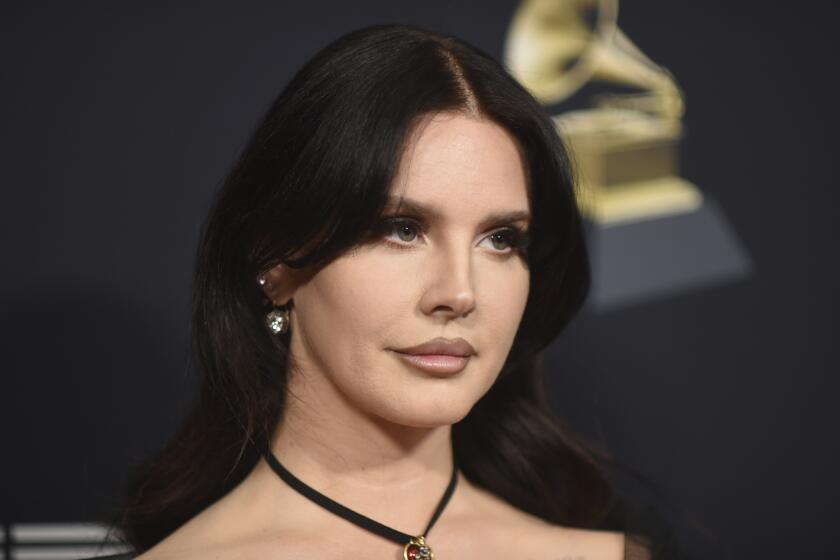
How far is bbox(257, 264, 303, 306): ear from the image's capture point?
1796mm

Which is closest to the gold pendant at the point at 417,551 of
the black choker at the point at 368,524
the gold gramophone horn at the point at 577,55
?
Answer: the black choker at the point at 368,524

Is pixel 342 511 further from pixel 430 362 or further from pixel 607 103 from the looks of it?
pixel 607 103

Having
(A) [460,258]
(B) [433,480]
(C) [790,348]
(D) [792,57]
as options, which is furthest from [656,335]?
(A) [460,258]

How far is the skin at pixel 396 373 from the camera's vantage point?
1.67 m

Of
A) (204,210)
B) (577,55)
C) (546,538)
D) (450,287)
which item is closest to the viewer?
(450,287)

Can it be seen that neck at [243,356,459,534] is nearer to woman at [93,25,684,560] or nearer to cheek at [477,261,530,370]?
woman at [93,25,684,560]

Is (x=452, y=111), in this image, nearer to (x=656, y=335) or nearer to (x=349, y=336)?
(x=349, y=336)

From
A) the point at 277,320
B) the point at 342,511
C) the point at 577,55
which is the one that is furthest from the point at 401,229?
the point at 577,55

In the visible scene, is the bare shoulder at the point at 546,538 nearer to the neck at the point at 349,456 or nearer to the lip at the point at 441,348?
the neck at the point at 349,456

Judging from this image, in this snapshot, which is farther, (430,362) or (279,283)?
(279,283)

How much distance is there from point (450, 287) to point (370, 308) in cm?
12

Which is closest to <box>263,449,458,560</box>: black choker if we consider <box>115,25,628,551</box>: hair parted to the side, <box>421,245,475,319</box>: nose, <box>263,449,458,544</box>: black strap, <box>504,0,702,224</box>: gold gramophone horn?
<box>263,449,458,544</box>: black strap

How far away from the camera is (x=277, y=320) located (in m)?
1.85

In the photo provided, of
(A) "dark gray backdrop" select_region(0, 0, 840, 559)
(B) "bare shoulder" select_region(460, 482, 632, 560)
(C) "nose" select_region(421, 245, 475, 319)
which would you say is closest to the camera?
(C) "nose" select_region(421, 245, 475, 319)
